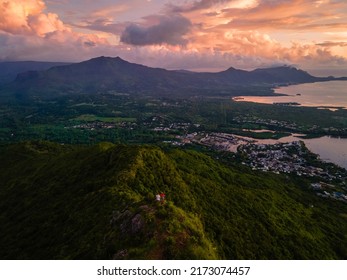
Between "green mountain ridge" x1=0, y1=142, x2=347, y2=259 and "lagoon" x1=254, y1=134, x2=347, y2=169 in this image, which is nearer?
"green mountain ridge" x1=0, y1=142, x2=347, y2=259

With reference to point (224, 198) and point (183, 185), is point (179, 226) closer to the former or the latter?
point (183, 185)

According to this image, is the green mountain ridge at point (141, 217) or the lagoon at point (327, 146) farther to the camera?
the lagoon at point (327, 146)

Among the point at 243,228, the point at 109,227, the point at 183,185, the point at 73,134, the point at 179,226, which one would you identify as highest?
the point at 179,226

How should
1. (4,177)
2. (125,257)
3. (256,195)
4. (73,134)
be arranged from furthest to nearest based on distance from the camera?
(73,134)
(4,177)
(256,195)
(125,257)

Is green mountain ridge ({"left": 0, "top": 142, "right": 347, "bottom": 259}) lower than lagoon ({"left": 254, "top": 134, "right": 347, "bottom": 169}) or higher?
higher

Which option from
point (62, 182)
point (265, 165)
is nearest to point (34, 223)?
point (62, 182)

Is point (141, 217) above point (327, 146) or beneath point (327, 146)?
above

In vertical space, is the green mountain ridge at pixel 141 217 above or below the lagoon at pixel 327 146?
above

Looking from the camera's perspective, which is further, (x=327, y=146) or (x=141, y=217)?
(x=327, y=146)
